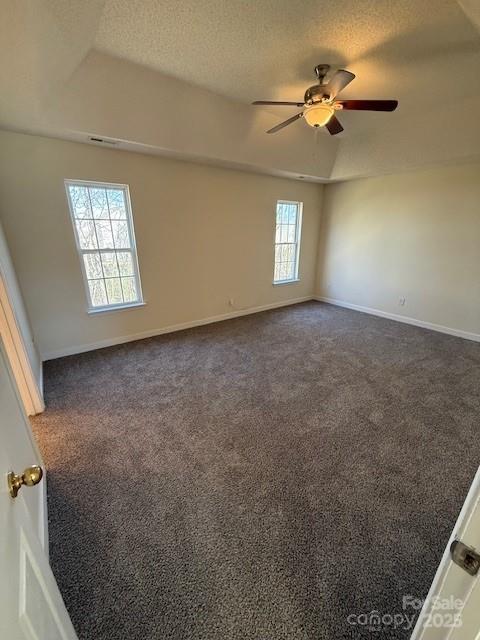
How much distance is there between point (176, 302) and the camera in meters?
4.08

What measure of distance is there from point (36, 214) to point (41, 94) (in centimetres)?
114

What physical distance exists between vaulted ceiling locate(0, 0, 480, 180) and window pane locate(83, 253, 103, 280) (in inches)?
48.1

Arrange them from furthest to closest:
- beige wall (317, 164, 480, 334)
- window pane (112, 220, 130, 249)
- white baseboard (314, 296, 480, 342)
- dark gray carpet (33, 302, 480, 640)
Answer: white baseboard (314, 296, 480, 342) < beige wall (317, 164, 480, 334) < window pane (112, 220, 130, 249) < dark gray carpet (33, 302, 480, 640)

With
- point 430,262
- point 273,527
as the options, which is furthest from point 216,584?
point 430,262

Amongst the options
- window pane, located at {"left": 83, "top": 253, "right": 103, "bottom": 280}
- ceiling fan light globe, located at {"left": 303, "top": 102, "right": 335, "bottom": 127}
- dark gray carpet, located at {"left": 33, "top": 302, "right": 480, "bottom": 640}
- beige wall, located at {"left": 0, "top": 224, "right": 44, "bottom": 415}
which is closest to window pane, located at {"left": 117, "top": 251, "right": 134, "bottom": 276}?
window pane, located at {"left": 83, "top": 253, "right": 103, "bottom": 280}

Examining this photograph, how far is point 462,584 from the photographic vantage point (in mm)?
549

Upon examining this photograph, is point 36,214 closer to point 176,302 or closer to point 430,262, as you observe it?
point 176,302

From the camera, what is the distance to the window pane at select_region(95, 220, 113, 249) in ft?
10.9

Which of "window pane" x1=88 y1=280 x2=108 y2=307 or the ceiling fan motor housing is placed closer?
the ceiling fan motor housing

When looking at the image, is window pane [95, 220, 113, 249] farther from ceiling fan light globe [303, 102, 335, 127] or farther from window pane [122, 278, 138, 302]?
ceiling fan light globe [303, 102, 335, 127]

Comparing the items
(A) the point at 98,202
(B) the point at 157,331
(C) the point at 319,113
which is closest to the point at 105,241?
(A) the point at 98,202

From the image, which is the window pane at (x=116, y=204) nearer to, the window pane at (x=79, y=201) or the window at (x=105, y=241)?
the window at (x=105, y=241)

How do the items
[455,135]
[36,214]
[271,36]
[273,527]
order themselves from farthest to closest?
[455,135] < [36,214] < [271,36] < [273,527]

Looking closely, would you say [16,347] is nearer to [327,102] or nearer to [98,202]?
[98,202]
